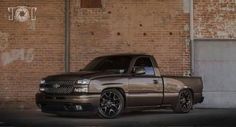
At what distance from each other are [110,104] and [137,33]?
5.49 m

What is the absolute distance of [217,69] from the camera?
64.1 ft

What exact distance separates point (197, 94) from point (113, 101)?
11.8 feet

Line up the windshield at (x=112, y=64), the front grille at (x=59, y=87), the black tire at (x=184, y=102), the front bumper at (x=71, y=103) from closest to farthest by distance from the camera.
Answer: the front bumper at (x=71, y=103) < the front grille at (x=59, y=87) < the windshield at (x=112, y=64) < the black tire at (x=184, y=102)

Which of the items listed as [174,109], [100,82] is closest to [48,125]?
[100,82]

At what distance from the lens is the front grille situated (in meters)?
14.1

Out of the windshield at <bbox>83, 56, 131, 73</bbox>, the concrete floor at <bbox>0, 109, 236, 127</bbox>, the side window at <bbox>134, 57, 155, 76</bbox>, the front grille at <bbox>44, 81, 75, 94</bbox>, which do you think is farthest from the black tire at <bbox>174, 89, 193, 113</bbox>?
the front grille at <bbox>44, 81, 75, 94</bbox>

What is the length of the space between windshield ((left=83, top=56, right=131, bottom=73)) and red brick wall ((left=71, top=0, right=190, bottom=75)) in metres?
3.50


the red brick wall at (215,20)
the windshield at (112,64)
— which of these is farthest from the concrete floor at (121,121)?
the red brick wall at (215,20)

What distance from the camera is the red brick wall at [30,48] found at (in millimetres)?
19141

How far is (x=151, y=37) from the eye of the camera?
19297 mm

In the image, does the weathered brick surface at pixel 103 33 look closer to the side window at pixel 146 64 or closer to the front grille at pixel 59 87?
the side window at pixel 146 64

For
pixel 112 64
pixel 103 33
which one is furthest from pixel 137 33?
pixel 112 64

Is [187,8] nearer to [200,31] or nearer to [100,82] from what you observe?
[200,31]

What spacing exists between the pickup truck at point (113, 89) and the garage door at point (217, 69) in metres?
3.08
